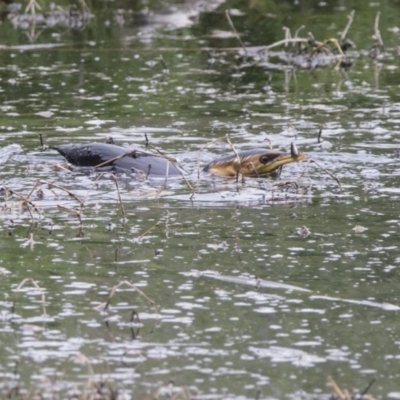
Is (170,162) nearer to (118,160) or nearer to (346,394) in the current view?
(118,160)

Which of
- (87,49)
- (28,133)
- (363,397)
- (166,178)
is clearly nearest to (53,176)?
(166,178)

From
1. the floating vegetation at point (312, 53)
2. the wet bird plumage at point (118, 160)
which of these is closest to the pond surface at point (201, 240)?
the wet bird plumage at point (118, 160)

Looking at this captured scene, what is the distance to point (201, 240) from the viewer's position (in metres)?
7.46

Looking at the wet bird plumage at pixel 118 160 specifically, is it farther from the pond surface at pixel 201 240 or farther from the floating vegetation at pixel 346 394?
the floating vegetation at pixel 346 394

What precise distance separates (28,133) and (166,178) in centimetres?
298

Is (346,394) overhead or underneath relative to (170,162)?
overhead

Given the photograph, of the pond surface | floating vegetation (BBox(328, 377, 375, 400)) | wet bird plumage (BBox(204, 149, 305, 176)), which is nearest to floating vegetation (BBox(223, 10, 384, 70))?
the pond surface

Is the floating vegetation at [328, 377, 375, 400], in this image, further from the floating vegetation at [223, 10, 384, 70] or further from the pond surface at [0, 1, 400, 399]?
the floating vegetation at [223, 10, 384, 70]

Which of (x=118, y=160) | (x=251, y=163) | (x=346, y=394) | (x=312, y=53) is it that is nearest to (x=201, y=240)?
(x=251, y=163)

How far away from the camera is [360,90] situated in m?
14.0

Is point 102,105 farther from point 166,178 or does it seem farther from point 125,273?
point 125,273

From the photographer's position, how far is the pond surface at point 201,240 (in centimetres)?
528

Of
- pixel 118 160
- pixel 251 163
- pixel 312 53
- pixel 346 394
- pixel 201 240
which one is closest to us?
pixel 346 394

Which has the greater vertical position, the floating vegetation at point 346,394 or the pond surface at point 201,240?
the floating vegetation at point 346,394
